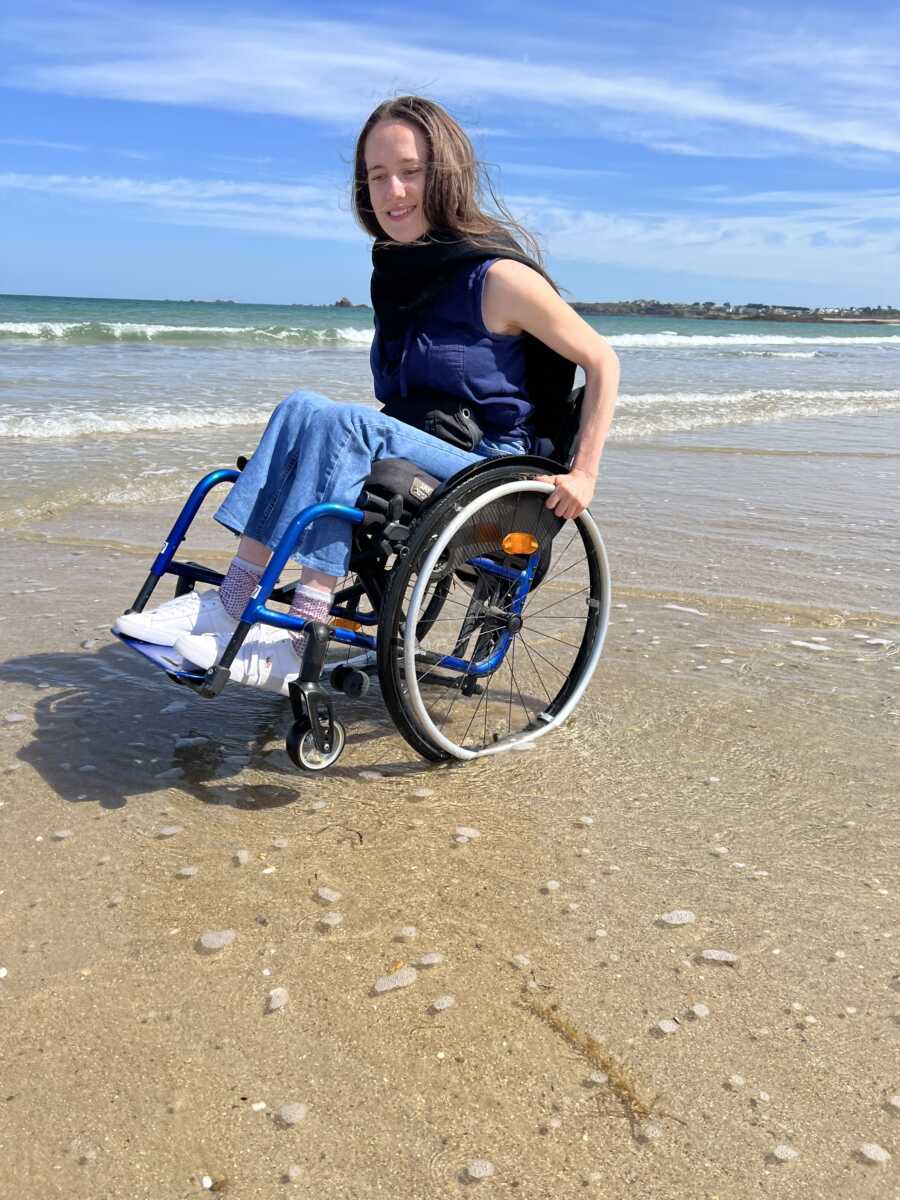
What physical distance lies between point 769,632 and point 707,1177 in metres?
2.66

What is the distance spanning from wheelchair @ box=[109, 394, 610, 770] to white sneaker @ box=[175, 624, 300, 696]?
4 cm

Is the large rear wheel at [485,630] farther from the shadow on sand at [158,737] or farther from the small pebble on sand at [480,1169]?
the small pebble on sand at [480,1169]

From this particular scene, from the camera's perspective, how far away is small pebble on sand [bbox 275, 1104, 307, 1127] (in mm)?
1544

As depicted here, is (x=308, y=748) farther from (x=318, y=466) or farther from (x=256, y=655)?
(x=318, y=466)

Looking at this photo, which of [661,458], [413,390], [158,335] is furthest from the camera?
[158,335]

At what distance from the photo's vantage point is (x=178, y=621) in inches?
99.0

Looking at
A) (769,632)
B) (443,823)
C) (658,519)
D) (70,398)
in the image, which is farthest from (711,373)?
(443,823)

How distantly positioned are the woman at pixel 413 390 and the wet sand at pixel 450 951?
1.45 ft

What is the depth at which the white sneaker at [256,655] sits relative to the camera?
2414 millimetres

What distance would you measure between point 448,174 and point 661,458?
6.12 m

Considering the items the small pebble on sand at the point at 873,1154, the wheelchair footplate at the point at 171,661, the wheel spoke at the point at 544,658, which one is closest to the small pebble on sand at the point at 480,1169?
the small pebble on sand at the point at 873,1154

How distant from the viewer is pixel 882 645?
3.76 meters

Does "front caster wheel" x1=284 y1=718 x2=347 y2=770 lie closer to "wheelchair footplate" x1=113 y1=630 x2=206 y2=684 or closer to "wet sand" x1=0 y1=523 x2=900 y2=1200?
"wet sand" x1=0 y1=523 x2=900 y2=1200

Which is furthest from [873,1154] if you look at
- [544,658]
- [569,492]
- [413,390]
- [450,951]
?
[544,658]
